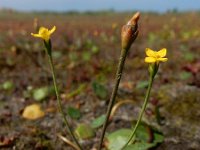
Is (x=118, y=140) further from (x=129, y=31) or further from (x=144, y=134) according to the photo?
(x=129, y=31)

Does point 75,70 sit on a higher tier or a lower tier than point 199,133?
lower

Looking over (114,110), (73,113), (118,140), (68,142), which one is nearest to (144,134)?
(118,140)

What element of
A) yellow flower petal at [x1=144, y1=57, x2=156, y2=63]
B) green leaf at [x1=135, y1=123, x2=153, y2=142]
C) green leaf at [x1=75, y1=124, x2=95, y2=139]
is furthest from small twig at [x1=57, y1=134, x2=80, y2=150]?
yellow flower petal at [x1=144, y1=57, x2=156, y2=63]

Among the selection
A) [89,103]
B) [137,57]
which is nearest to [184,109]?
[89,103]

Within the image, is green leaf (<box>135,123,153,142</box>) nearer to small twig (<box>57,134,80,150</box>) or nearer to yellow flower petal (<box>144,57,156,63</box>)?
small twig (<box>57,134,80,150</box>)

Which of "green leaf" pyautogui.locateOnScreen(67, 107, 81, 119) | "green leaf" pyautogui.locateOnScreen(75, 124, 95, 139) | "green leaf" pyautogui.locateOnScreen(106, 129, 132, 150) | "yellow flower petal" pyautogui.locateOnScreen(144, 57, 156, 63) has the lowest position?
"green leaf" pyautogui.locateOnScreen(75, 124, 95, 139)

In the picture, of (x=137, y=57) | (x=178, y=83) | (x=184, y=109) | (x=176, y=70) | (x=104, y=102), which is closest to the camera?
(x=184, y=109)

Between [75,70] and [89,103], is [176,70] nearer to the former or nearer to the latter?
[75,70]

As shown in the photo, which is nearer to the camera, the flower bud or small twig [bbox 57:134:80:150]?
the flower bud

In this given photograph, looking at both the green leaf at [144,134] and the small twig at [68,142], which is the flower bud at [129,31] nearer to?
the green leaf at [144,134]
